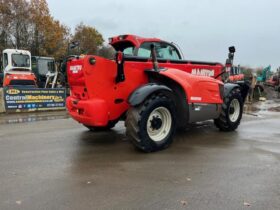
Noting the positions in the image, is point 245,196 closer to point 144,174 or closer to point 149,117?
point 144,174

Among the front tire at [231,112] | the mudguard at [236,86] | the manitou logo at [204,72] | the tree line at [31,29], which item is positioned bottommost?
the front tire at [231,112]

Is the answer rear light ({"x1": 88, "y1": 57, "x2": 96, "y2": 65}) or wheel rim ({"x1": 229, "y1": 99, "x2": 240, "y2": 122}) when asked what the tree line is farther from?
rear light ({"x1": 88, "y1": 57, "x2": 96, "y2": 65})

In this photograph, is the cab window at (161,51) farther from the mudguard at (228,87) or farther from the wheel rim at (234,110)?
the wheel rim at (234,110)

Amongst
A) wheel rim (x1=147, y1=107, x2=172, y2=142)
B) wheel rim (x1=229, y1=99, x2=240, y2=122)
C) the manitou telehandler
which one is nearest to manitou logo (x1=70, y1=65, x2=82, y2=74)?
the manitou telehandler

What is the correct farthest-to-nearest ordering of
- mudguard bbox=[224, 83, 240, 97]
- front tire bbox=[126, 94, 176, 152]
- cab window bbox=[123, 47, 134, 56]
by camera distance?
mudguard bbox=[224, 83, 240, 97]
cab window bbox=[123, 47, 134, 56]
front tire bbox=[126, 94, 176, 152]

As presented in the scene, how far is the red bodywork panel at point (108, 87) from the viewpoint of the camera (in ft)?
21.4

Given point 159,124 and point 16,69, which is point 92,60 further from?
point 16,69

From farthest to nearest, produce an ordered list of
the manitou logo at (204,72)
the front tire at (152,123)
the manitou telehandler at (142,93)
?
the manitou logo at (204,72) → the manitou telehandler at (142,93) → the front tire at (152,123)

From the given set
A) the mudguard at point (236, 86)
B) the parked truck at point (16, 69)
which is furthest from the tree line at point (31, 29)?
the mudguard at point (236, 86)

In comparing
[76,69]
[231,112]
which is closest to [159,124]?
[76,69]

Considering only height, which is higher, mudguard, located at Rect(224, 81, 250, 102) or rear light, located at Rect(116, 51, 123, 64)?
rear light, located at Rect(116, 51, 123, 64)

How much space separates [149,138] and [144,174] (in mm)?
1268

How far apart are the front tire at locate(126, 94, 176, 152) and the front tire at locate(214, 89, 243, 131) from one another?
221 cm

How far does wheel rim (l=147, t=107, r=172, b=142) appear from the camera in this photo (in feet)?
21.6
